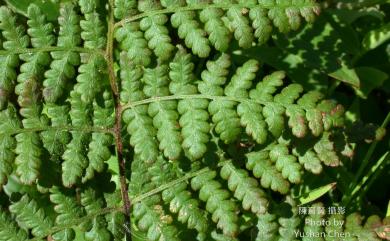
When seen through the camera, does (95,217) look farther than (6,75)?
Yes

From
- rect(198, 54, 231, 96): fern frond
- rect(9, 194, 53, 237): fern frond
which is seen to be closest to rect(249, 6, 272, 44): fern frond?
rect(198, 54, 231, 96): fern frond

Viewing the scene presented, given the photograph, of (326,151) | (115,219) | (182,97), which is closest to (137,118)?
(182,97)

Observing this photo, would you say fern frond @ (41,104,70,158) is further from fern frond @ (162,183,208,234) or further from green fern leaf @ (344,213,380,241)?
green fern leaf @ (344,213,380,241)

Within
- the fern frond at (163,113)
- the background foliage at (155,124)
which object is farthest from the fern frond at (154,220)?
the fern frond at (163,113)

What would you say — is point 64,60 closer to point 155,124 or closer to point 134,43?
point 134,43

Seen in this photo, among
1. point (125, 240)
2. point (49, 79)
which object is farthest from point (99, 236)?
point (49, 79)

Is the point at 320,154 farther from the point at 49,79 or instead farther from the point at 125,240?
the point at 49,79

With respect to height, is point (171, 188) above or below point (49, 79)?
below

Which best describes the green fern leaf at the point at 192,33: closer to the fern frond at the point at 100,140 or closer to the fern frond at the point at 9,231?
the fern frond at the point at 100,140
